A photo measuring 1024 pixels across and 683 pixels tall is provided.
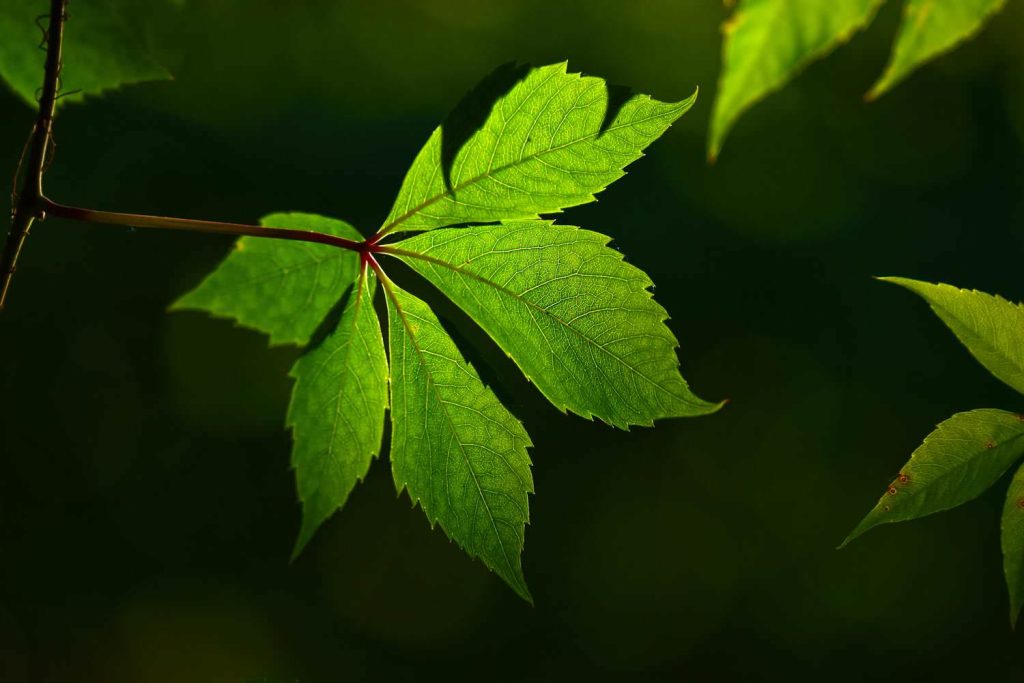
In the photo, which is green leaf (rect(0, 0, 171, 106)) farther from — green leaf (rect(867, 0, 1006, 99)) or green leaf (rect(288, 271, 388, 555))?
green leaf (rect(867, 0, 1006, 99))

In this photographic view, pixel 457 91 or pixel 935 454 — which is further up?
pixel 457 91

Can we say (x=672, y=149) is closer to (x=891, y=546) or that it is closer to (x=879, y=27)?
(x=879, y=27)

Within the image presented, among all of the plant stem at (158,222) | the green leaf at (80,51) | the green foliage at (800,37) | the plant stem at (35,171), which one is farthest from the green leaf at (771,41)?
the green leaf at (80,51)

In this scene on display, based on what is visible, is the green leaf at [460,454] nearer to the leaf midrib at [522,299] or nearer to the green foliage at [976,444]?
the leaf midrib at [522,299]

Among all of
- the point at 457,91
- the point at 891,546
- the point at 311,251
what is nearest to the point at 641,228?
the point at 457,91

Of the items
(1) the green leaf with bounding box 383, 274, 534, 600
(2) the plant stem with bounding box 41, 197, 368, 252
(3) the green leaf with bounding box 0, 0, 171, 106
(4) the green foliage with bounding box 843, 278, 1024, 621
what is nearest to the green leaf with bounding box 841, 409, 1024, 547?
(4) the green foliage with bounding box 843, 278, 1024, 621

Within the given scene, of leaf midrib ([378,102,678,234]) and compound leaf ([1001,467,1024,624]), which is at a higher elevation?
leaf midrib ([378,102,678,234])

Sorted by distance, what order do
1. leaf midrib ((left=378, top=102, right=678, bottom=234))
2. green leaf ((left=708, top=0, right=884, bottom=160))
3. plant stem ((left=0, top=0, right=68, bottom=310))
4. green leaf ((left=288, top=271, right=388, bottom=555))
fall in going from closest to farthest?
green leaf ((left=708, top=0, right=884, bottom=160)), plant stem ((left=0, top=0, right=68, bottom=310)), leaf midrib ((left=378, top=102, right=678, bottom=234)), green leaf ((left=288, top=271, right=388, bottom=555))
